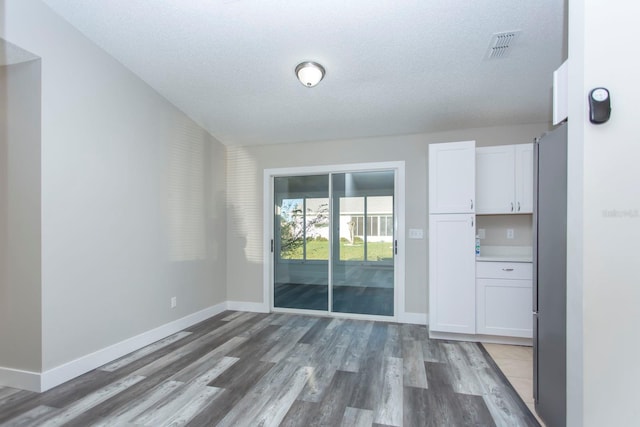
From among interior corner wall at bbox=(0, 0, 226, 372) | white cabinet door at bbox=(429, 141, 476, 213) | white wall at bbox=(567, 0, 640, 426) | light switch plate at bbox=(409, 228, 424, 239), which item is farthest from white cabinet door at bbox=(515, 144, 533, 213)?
interior corner wall at bbox=(0, 0, 226, 372)

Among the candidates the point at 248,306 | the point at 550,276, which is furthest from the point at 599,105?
the point at 248,306

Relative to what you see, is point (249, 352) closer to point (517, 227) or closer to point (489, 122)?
point (517, 227)

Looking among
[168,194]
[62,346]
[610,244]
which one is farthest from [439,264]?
[62,346]

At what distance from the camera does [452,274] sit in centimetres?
342

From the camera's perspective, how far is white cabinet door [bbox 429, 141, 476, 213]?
11.1 ft

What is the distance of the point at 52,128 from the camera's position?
7.83ft

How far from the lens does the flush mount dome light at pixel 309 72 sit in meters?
2.80

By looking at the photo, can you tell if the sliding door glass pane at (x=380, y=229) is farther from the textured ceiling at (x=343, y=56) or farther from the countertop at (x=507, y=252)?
the countertop at (x=507, y=252)

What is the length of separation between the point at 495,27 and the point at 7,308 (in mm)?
4474

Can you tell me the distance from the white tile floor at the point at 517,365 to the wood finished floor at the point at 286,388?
0.07m

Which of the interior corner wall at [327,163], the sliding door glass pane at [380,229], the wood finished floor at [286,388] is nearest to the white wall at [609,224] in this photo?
the wood finished floor at [286,388]

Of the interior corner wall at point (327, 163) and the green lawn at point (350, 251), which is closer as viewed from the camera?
the interior corner wall at point (327, 163)

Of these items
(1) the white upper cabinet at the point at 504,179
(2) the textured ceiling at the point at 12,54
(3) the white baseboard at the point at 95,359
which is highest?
(2) the textured ceiling at the point at 12,54

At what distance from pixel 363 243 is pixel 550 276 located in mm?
2494
